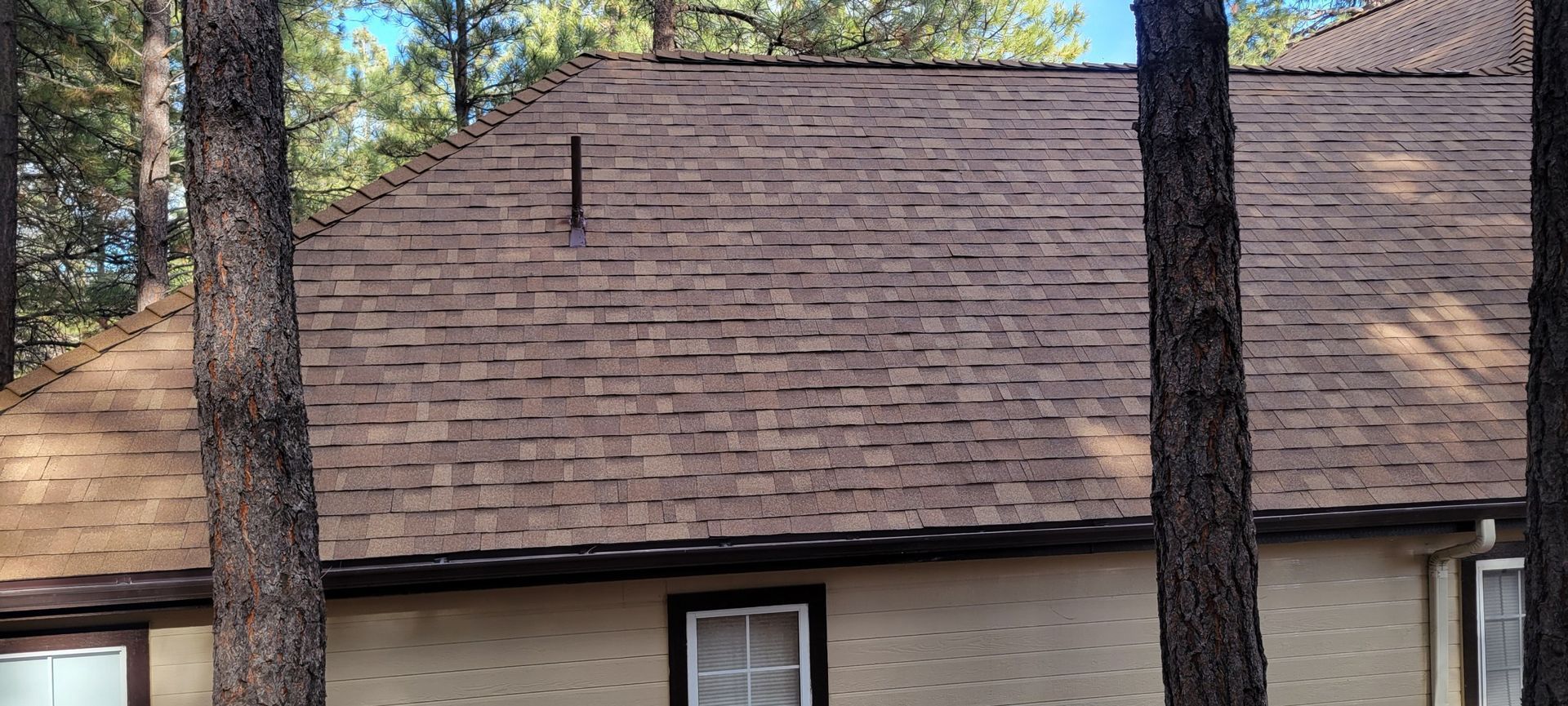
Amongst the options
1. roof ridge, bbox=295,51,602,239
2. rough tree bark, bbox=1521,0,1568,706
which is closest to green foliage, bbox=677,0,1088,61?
roof ridge, bbox=295,51,602,239

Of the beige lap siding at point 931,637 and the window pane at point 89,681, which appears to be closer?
the window pane at point 89,681

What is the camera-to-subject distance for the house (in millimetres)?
4570

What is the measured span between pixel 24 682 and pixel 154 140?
25.2ft

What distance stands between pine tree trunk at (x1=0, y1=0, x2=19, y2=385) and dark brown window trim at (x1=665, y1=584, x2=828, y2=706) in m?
6.37

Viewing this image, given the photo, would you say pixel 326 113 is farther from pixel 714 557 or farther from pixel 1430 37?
pixel 1430 37

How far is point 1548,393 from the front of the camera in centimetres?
327

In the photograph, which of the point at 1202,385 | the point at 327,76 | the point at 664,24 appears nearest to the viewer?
the point at 1202,385

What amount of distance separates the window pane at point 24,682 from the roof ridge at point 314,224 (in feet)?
4.18

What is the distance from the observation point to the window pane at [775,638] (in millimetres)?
4969

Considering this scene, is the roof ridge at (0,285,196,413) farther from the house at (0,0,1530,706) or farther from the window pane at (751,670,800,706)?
the window pane at (751,670,800,706)

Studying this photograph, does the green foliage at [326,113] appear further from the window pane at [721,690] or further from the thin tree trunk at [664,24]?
the window pane at [721,690]

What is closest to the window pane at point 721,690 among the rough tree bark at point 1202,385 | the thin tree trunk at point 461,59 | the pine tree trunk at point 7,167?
the rough tree bark at point 1202,385

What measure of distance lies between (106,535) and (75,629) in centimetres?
46

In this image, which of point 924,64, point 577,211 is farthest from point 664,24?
point 577,211
